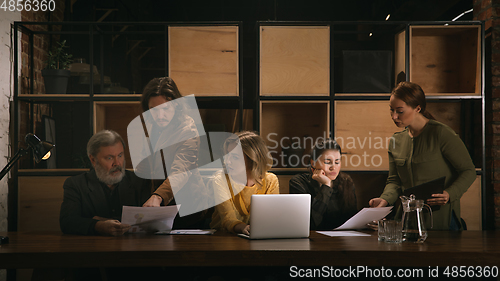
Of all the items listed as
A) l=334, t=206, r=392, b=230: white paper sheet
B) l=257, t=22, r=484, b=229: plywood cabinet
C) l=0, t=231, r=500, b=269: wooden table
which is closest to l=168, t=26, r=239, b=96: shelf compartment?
l=257, t=22, r=484, b=229: plywood cabinet

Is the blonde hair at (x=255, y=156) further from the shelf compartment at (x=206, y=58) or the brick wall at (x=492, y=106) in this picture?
the brick wall at (x=492, y=106)

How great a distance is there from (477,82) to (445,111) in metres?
0.39

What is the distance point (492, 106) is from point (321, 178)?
1.65 meters

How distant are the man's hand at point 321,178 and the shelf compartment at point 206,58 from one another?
0.91 meters

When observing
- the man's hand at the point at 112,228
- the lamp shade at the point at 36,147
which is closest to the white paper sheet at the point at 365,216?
the man's hand at the point at 112,228

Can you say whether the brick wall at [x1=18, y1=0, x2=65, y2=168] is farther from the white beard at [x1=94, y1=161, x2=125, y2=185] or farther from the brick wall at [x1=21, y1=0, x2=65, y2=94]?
the white beard at [x1=94, y1=161, x2=125, y2=185]

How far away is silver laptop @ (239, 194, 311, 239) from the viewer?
157 cm

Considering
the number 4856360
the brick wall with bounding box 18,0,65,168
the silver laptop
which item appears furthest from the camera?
the brick wall with bounding box 18,0,65,168

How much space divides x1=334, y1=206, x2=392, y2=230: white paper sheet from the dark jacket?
1.28m

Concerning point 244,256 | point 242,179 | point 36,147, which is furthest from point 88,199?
point 244,256

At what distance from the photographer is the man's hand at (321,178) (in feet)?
7.86

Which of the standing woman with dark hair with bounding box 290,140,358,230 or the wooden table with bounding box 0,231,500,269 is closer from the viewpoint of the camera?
the wooden table with bounding box 0,231,500,269

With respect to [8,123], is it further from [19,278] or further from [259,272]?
[259,272]

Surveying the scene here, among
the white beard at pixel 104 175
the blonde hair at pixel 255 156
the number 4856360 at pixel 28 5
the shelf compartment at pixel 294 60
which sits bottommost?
the white beard at pixel 104 175
